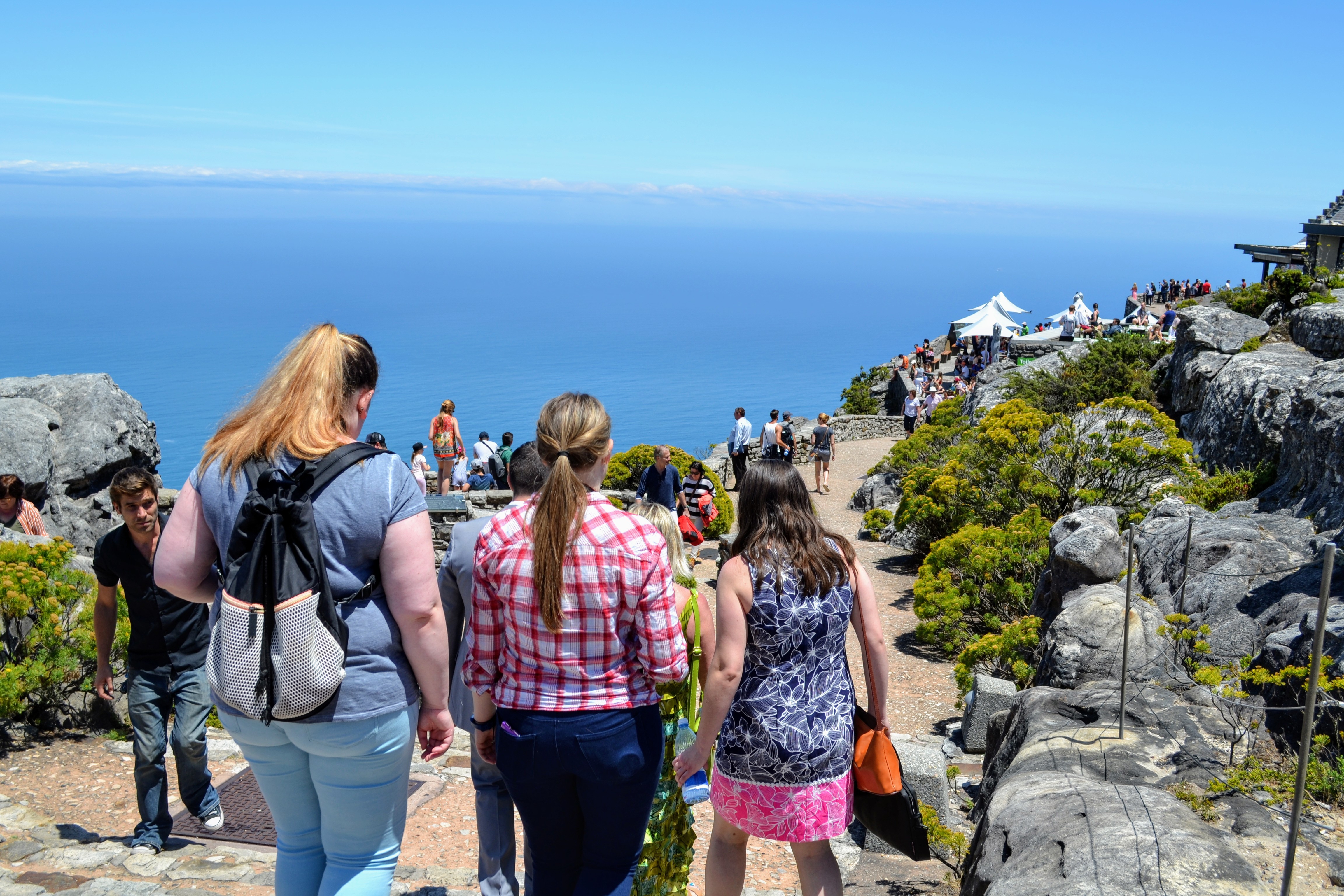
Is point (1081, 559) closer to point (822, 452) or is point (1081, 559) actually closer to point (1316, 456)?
point (1316, 456)

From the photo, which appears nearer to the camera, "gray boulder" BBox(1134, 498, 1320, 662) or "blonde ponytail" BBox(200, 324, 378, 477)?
"blonde ponytail" BBox(200, 324, 378, 477)

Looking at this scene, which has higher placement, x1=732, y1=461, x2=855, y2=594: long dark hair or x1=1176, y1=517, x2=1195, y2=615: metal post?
x1=732, y1=461, x2=855, y2=594: long dark hair

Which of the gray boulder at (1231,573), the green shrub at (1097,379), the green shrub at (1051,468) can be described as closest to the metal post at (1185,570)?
the gray boulder at (1231,573)

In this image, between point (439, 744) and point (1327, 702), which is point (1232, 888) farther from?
point (439, 744)

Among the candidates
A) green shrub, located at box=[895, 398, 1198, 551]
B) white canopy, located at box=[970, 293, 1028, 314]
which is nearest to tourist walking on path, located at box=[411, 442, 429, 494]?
green shrub, located at box=[895, 398, 1198, 551]

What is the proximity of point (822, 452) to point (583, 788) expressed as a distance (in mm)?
14122

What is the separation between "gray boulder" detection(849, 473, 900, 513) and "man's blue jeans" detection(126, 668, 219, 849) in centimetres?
1116

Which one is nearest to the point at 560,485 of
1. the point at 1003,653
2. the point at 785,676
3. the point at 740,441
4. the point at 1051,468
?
the point at 785,676

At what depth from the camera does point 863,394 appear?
31.0 meters

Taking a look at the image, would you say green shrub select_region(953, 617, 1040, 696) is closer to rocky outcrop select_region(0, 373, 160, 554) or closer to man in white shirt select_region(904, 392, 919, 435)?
rocky outcrop select_region(0, 373, 160, 554)

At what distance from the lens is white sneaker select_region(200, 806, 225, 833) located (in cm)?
413

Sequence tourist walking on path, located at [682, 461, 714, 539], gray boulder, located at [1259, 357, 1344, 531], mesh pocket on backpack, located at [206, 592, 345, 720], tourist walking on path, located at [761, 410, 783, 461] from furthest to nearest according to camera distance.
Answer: tourist walking on path, located at [761, 410, 783, 461]
tourist walking on path, located at [682, 461, 714, 539]
gray boulder, located at [1259, 357, 1344, 531]
mesh pocket on backpack, located at [206, 592, 345, 720]

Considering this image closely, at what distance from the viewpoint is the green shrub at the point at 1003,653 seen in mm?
7047

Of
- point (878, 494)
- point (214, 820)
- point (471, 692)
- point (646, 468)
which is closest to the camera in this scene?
point (471, 692)
